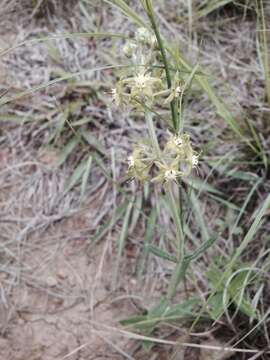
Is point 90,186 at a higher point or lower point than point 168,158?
lower

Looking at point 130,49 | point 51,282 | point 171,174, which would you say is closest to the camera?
A: point 171,174

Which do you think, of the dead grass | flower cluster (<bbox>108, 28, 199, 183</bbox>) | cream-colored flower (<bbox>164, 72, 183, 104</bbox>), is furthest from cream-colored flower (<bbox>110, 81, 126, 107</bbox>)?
the dead grass

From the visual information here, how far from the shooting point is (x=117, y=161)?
1.98 m

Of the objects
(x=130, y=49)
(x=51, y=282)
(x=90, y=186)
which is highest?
(x=130, y=49)

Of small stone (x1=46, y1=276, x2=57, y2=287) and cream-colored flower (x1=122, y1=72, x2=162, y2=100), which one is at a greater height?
cream-colored flower (x1=122, y1=72, x2=162, y2=100)

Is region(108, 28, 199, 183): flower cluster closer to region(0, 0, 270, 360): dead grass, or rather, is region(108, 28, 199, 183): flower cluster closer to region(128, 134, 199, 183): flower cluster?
region(128, 134, 199, 183): flower cluster

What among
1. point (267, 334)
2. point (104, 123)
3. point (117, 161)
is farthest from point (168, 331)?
point (104, 123)

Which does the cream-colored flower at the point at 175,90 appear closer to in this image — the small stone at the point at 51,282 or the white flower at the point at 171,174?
the white flower at the point at 171,174

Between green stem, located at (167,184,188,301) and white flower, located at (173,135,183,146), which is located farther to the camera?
green stem, located at (167,184,188,301)

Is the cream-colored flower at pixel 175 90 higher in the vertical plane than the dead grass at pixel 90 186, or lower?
higher

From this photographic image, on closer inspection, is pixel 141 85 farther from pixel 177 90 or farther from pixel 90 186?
pixel 90 186

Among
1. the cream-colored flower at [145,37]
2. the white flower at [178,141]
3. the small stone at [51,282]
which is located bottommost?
the small stone at [51,282]

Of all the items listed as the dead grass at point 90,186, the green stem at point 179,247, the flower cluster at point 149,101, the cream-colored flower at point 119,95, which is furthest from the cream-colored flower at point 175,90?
the dead grass at point 90,186

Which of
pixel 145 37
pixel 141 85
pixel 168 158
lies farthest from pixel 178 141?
pixel 145 37
